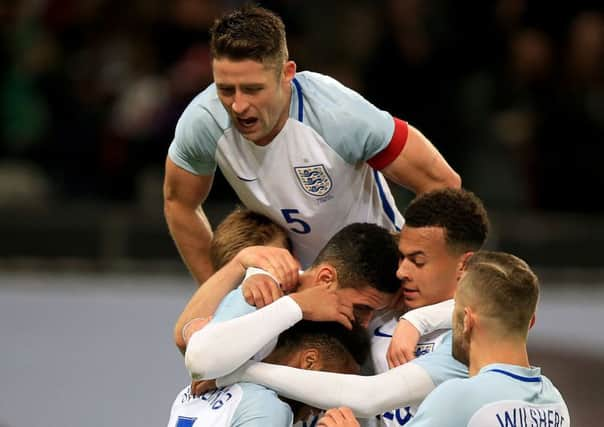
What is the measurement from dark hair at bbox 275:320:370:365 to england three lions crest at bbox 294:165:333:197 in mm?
543

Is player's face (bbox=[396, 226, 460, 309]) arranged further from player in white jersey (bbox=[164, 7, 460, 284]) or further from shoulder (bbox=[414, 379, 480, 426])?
shoulder (bbox=[414, 379, 480, 426])

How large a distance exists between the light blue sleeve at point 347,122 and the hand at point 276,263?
0.39 meters

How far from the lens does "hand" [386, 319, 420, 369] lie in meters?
3.25

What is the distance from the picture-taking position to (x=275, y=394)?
10.4 ft

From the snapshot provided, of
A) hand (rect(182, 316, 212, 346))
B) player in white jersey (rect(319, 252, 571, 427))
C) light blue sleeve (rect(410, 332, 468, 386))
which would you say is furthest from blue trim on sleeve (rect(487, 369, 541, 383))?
hand (rect(182, 316, 212, 346))

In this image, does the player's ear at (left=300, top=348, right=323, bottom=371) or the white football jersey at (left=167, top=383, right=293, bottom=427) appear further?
the player's ear at (left=300, top=348, right=323, bottom=371)

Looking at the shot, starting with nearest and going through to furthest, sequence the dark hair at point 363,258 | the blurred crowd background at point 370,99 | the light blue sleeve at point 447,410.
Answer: the light blue sleeve at point 447,410 → the dark hair at point 363,258 → the blurred crowd background at point 370,99

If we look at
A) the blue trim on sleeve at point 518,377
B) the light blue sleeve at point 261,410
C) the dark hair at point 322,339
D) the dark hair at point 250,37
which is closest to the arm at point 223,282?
the dark hair at point 322,339


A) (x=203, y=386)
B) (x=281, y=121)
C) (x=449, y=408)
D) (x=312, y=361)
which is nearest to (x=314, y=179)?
(x=281, y=121)

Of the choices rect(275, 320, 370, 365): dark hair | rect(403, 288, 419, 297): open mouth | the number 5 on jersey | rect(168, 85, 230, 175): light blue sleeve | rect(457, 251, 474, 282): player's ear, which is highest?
rect(168, 85, 230, 175): light blue sleeve

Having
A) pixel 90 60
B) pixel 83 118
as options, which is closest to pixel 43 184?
pixel 83 118

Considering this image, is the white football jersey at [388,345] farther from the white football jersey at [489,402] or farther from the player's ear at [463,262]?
the white football jersey at [489,402]

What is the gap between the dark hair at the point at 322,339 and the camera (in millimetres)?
3291

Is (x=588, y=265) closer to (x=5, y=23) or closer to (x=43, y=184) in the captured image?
(x=43, y=184)
